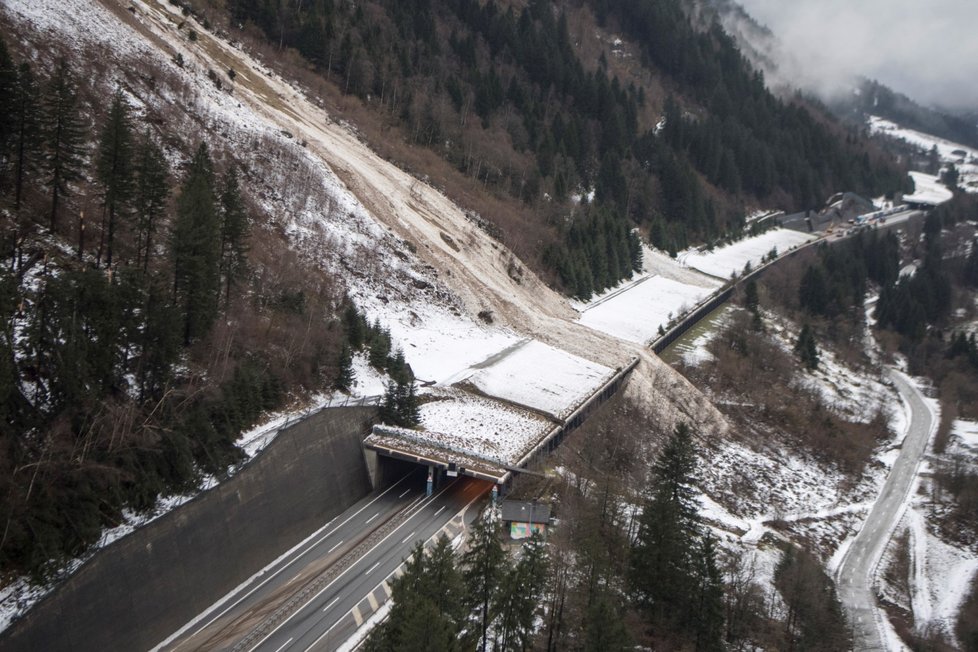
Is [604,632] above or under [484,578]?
above

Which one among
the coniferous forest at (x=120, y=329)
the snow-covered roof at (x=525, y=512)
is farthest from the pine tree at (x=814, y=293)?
the snow-covered roof at (x=525, y=512)

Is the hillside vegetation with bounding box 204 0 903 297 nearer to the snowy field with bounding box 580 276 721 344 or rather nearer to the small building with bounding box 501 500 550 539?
the snowy field with bounding box 580 276 721 344

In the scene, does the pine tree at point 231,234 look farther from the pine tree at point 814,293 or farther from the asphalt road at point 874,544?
the pine tree at point 814,293

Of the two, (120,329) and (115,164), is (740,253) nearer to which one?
(115,164)

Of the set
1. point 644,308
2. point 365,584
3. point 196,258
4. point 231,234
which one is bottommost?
point 365,584

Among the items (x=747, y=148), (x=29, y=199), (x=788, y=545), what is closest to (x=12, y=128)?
(x=29, y=199)

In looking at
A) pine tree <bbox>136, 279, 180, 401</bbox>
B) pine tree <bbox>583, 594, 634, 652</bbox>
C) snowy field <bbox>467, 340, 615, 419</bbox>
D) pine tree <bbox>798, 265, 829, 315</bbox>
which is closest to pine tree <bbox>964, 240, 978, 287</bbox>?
pine tree <bbox>798, 265, 829, 315</bbox>

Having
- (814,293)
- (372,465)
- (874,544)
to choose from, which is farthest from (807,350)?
(372,465)
